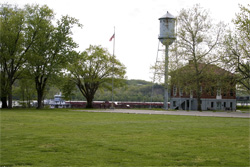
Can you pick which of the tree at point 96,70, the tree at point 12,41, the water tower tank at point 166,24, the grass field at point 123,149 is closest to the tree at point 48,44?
the tree at point 12,41

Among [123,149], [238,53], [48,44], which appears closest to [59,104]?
[48,44]

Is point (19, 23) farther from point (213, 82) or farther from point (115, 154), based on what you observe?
point (115, 154)

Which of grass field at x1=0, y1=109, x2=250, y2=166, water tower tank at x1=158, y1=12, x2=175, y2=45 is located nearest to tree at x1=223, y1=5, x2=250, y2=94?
water tower tank at x1=158, y1=12, x2=175, y2=45

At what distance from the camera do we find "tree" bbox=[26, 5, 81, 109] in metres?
48.5

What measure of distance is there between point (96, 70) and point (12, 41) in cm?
1690

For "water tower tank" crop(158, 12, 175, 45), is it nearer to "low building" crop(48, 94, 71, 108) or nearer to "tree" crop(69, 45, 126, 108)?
"tree" crop(69, 45, 126, 108)

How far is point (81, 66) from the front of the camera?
59750mm

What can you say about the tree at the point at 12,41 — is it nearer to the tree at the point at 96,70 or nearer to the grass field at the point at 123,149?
the tree at the point at 96,70

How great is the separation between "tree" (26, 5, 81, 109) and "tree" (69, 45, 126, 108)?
8883mm

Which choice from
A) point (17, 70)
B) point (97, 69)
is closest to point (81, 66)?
point (97, 69)

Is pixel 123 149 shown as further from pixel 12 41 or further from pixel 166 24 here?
pixel 166 24

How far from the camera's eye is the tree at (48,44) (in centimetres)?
4853

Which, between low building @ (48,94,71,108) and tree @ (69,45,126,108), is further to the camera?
low building @ (48,94,71,108)

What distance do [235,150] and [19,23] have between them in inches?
1659
